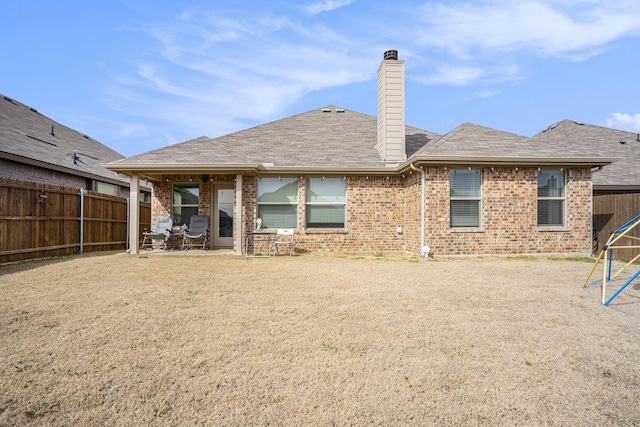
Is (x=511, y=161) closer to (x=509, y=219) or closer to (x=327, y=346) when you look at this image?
(x=509, y=219)

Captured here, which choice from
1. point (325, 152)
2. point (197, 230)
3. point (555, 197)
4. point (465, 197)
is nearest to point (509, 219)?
point (465, 197)

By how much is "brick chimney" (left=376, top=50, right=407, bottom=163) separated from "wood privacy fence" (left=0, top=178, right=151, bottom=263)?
911 cm

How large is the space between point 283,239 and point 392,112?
5.13 metres

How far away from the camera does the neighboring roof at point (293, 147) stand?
385 inches

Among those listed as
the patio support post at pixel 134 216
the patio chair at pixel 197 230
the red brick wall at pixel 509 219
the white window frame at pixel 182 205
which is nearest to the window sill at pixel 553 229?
the red brick wall at pixel 509 219

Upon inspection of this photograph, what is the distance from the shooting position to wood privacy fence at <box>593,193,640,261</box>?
892 centimetres

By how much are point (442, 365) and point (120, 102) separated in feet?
43.9

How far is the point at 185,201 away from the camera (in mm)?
11359

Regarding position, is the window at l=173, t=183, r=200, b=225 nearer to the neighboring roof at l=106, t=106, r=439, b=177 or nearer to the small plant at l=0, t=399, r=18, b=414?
the neighboring roof at l=106, t=106, r=439, b=177

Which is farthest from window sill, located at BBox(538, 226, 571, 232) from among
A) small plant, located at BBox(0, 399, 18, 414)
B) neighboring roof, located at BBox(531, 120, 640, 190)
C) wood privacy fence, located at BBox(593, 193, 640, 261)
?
small plant, located at BBox(0, 399, 18, 414)

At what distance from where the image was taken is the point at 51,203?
9.52 meters

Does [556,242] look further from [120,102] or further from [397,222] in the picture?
[120,102]

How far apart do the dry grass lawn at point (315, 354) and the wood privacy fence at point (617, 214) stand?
421 centimetres

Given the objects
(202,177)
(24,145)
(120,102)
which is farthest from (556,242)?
(24,145)
